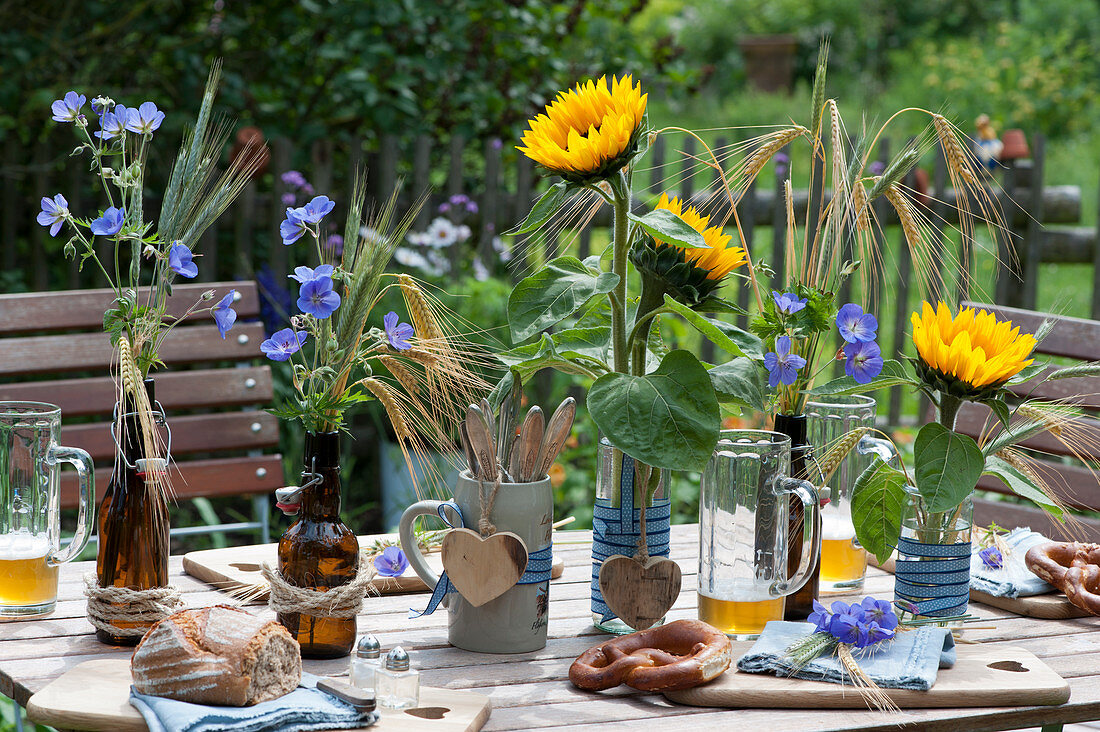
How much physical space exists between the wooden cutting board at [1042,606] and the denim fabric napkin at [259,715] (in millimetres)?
761

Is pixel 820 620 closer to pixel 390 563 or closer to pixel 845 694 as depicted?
pixel 845 694

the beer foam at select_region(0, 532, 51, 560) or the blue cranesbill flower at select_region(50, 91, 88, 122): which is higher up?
the blue cranesbill flower at select_region(50, 91, 88, 122)

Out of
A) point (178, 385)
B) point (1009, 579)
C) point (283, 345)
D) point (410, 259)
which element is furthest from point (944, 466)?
point (410, 259)

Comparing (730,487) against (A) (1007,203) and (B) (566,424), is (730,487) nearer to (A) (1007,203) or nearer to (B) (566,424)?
(B) (566,424)

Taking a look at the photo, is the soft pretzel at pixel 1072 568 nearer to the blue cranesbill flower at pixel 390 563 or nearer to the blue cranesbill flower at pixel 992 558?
the blue cranesbill flower at pixel 992 558

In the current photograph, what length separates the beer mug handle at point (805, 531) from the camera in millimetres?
1289

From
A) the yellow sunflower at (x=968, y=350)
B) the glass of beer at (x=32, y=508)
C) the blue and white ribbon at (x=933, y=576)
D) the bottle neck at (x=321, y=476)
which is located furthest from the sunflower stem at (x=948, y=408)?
the glass of beer at (x=32, y=508)

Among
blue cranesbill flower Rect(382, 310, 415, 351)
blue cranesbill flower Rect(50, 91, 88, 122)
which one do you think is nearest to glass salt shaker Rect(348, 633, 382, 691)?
blue cranesbill flower Rect(382, 310, 415, 351)

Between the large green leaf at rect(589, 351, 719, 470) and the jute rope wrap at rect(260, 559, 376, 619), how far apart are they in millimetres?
327

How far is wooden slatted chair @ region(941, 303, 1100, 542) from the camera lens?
79.3 inches

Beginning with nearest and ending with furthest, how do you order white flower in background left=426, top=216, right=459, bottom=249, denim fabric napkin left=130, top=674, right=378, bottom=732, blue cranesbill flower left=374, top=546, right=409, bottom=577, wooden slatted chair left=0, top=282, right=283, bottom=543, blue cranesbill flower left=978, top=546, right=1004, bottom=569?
1. denim fabric napkin left=130, top=674, right=378, bottom=732
2. blue cranesbill flower left=374, top=546, right=409, bottom=577
3. blue cranesbill flower left=978, top=546, right=1004, bottom=569
4. wooden slatted chair left=0, top=282, right=283, bottom=543
5. white flower in background left=426, top=216, right=459, bottom=249

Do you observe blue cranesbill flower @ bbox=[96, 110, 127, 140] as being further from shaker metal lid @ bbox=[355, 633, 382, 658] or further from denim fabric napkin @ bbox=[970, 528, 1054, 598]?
denim fabric napkin @ bbox=[970, 528, 1054, 598]

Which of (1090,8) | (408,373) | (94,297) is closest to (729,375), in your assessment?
(408,373)

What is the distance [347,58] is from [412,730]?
3.14 meters
